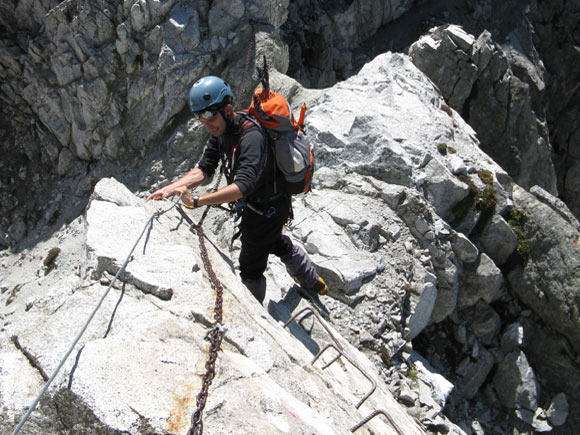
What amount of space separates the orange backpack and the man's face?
516 mm

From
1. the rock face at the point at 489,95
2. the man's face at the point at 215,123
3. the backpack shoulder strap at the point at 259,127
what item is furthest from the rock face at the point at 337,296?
the rock face at the point at 489,95

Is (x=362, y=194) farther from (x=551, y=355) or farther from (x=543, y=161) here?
(x=543, y=161)

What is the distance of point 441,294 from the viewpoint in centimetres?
1187

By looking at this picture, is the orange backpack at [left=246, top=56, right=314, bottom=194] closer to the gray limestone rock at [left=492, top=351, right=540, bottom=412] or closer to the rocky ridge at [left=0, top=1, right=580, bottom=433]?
the rocky ridge at [left=0, top=1, right=580, bottom=433]

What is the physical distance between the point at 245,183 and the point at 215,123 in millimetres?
1104

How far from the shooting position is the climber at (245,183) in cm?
613

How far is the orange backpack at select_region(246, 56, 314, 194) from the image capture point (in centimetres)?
668

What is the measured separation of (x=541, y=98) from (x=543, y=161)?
6.48m

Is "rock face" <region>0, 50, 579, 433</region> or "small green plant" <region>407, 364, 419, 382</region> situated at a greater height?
"rock face" <region>0, 50, 579, 433</region>

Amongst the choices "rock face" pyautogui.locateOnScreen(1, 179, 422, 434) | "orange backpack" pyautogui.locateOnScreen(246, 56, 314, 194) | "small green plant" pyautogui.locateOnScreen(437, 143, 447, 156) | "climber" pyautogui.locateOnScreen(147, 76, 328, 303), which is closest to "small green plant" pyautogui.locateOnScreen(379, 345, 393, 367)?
"climber" pyautogui.locateOnScreen(147, 76, 328, 303)

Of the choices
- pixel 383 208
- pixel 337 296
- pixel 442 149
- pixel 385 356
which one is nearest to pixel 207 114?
pixel 337 296

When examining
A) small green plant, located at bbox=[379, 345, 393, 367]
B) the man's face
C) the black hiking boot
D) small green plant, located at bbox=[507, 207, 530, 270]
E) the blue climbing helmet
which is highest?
the blue climbing helmet

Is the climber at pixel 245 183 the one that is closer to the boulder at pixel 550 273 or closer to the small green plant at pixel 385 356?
the small green plant at pixel 385 356

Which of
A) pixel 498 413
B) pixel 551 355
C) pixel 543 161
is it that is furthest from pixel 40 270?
pixel 543 161
